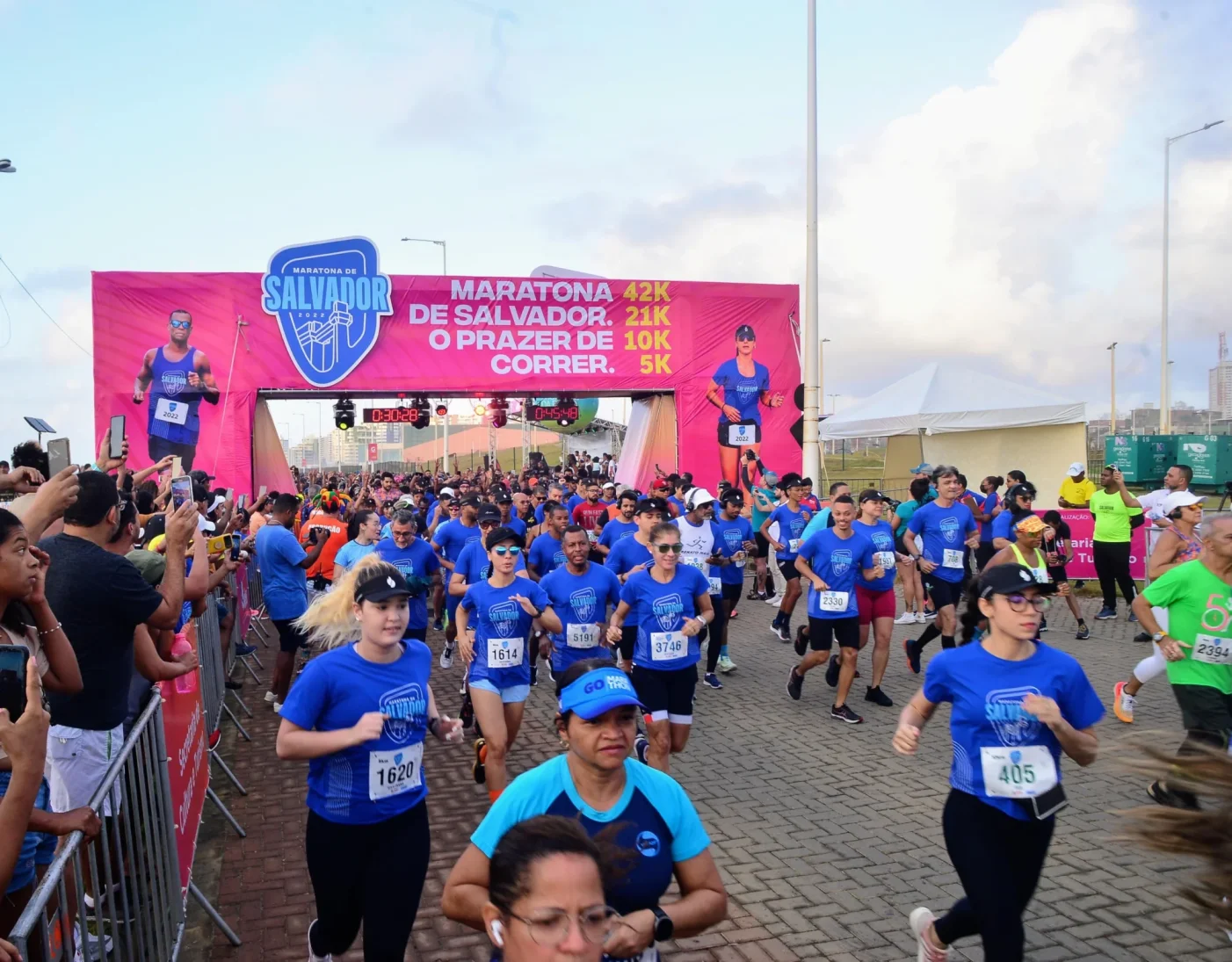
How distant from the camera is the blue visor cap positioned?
8.99ft

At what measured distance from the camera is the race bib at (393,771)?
12.7 feet

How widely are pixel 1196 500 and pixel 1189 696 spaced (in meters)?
4.18

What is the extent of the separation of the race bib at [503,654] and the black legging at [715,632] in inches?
151

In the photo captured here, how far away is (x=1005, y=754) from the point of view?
383 cm

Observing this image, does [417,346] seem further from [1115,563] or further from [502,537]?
[502,537]

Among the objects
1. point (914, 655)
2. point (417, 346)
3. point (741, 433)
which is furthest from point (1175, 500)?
point (417, 346)

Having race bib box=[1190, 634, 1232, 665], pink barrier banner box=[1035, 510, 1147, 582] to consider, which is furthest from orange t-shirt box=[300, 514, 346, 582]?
pink barrier banner box=[1035, 510, 1147, 582]

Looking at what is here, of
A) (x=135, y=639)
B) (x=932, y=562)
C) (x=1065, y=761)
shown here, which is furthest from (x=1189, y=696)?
(x=135, y=639)

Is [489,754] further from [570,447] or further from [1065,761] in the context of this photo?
[570,447]

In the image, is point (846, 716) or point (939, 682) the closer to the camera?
point (939, 682)

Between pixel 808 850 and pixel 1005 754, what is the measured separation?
221 centimetres

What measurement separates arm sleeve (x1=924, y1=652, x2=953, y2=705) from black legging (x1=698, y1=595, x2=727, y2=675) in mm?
5661

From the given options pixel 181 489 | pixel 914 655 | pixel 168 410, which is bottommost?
pixel 914 655

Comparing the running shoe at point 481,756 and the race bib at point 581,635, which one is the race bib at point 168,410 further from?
the running shoe at point 481,756
